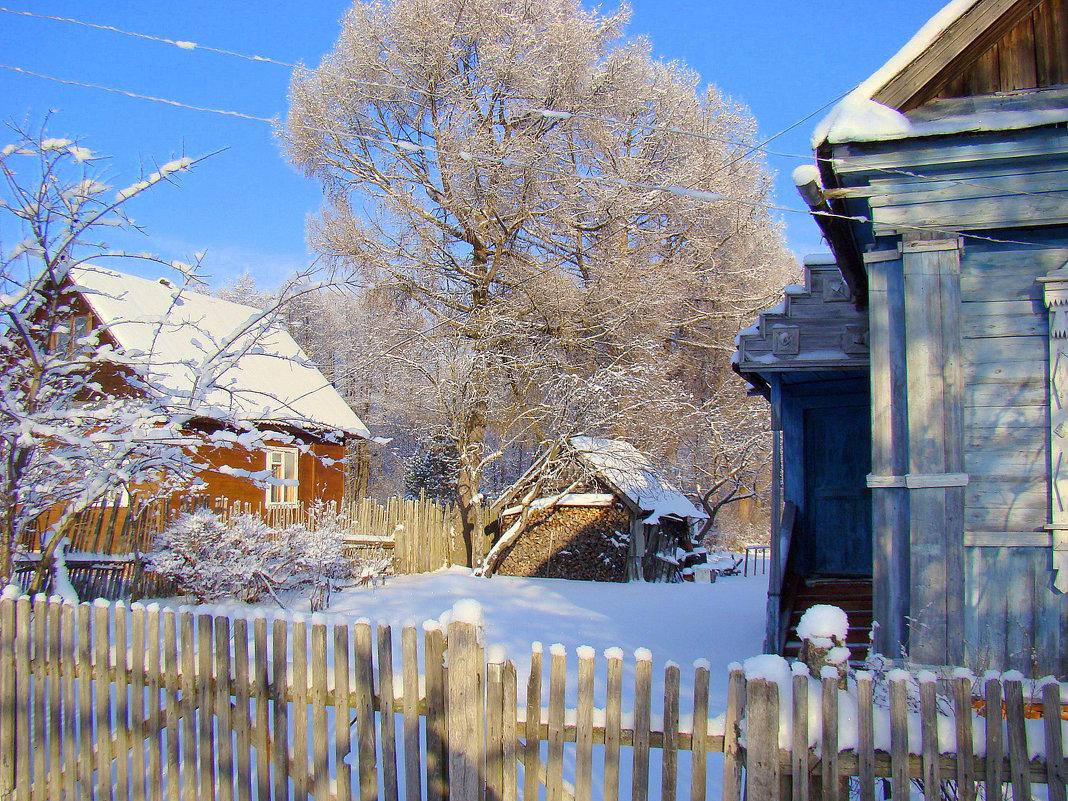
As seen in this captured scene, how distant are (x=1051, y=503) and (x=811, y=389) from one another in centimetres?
526

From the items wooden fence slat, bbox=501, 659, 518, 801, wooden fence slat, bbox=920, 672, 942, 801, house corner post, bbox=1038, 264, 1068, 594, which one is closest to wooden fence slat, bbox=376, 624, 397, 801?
wooden fence slat, bbox=501, 659, 518, 801

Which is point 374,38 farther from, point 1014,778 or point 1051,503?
point 1014,778

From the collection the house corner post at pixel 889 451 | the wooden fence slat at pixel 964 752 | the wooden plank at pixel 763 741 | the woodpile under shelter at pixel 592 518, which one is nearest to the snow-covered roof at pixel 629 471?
the woodpile under shelter at pixel 592 518

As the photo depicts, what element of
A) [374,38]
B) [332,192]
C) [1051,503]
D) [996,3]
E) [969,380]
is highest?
[374,38]

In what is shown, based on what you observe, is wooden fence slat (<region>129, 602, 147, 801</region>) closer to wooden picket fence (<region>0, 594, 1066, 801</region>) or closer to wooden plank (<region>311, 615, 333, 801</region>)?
wooden picket fence (<region>0, 594, 1066, 801</region>)

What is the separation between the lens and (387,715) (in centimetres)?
376

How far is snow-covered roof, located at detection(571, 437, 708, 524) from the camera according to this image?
64.2 ft

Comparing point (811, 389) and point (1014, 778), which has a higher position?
point (811, 389)

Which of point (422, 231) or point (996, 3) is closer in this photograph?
point (996, 3)

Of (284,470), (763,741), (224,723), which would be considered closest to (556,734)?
(763,741)

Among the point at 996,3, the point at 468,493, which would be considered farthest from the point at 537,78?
the point at 996,3

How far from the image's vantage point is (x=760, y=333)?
9195mm

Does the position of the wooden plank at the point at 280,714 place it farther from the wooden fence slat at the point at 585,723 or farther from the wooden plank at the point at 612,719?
the wooden plank at the point at 612,719

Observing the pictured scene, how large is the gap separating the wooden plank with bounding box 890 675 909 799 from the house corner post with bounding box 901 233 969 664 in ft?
9.11
